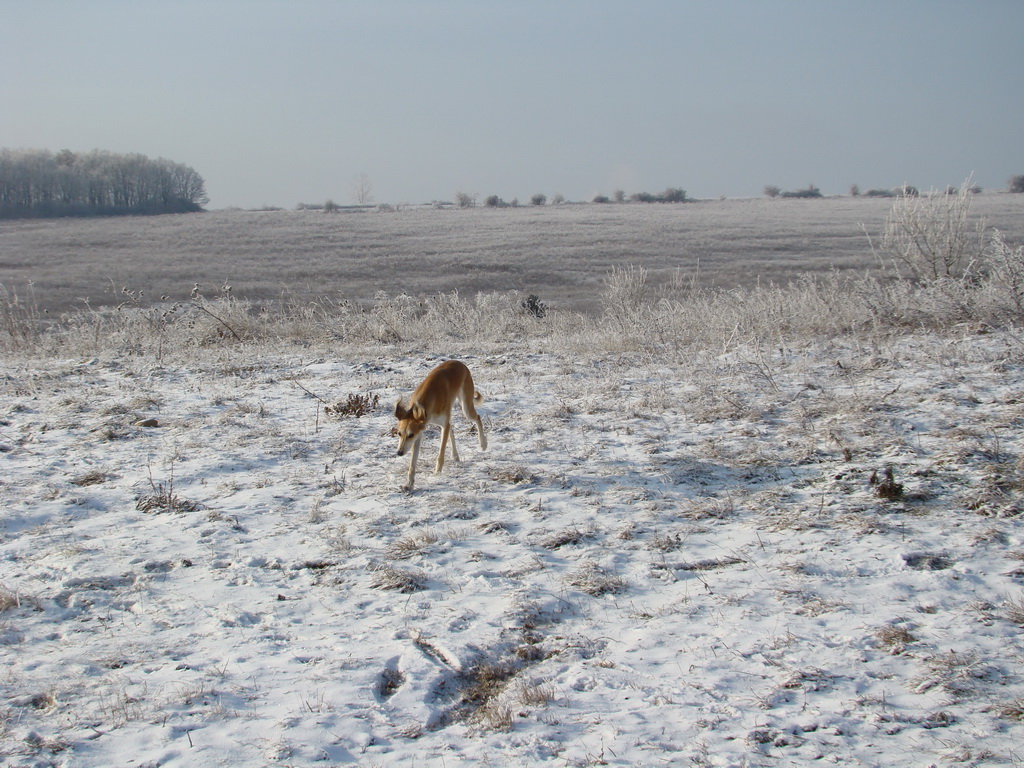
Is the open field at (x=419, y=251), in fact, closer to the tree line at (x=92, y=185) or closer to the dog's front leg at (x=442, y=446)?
the tree line at (x=92, y=185)

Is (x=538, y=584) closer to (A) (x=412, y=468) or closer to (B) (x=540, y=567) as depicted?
(B) (x=540, y=567)

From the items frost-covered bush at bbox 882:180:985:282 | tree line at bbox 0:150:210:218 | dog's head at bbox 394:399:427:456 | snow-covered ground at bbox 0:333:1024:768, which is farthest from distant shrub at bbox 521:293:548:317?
tree line at bbox 0:150:210:218

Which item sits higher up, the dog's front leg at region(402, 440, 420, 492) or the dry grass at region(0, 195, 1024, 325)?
the dry grass at region(0, 195, 1024, 325)

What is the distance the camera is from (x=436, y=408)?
6391 mm

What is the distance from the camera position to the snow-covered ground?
10.9 feet

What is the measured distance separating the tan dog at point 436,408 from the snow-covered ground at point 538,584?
0.96 feet

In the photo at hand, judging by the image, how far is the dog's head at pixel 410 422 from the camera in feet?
20.0

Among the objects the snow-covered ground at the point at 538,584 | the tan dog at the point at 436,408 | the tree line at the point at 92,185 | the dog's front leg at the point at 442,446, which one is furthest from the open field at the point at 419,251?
the dog's front leg at the point at 442,446

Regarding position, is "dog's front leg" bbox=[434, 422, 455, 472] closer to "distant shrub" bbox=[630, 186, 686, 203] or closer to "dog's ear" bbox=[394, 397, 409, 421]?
"dog's ear" bbox=[394, 397, 409, 421]

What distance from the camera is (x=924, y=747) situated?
120 inches

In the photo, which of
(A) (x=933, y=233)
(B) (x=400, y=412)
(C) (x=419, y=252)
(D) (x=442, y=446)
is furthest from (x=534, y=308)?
(C) (x=419, y=252)

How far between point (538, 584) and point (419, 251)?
35.3 meters

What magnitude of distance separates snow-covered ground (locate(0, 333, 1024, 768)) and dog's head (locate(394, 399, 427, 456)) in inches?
17.0

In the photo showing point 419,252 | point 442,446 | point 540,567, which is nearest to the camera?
point 540,567
